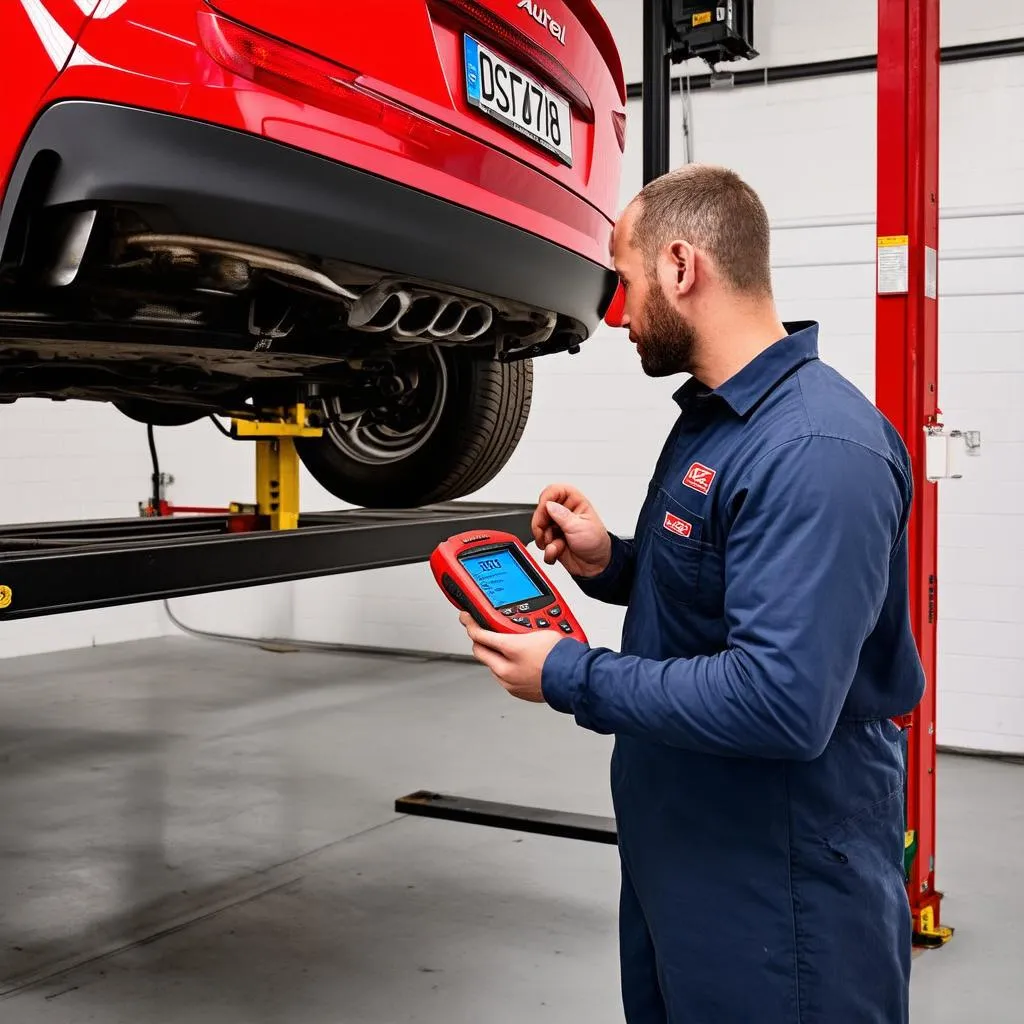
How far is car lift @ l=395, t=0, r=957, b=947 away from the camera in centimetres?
282

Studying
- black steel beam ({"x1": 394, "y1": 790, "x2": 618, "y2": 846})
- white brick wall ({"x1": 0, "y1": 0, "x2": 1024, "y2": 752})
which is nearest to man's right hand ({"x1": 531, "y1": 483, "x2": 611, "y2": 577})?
black steel beam ({"x1": 394, "y1": 790, "x2": 618, "y2": 846})

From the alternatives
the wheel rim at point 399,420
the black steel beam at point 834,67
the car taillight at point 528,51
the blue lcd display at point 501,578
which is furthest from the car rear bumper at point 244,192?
the black steel beam at point 834,67

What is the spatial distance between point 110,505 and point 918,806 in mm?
5918

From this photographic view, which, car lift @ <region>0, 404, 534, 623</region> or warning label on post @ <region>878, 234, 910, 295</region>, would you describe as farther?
warning label on post @ <region>878, 234, 910, 295</region>

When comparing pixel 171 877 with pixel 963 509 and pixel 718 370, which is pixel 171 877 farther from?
pixel 963 509

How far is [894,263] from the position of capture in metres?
2.85

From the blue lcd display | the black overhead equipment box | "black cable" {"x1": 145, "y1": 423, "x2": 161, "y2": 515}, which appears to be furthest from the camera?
the black overhead equipment box

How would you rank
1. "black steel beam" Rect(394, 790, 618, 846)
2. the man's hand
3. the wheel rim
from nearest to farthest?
1. the man's hand
2. the wheel rim
3. "black steel beam" Rect(394, 790, 618, 846)

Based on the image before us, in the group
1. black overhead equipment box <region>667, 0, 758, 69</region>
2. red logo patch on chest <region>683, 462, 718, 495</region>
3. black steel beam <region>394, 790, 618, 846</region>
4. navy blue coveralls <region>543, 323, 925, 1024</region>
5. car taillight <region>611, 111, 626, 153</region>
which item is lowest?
black steel beam <region>394, 790, 618, 846</region>

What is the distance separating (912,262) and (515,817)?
6.01ft

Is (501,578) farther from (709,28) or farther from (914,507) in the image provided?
(709,28)

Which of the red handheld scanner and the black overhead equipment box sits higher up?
the black overhead equipment box

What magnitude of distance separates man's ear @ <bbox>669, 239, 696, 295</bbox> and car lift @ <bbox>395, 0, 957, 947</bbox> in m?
1.65

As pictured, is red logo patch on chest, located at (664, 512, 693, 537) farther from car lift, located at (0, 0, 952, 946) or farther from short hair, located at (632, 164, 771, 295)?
car lift, located at (0, 0, 952, 946)
